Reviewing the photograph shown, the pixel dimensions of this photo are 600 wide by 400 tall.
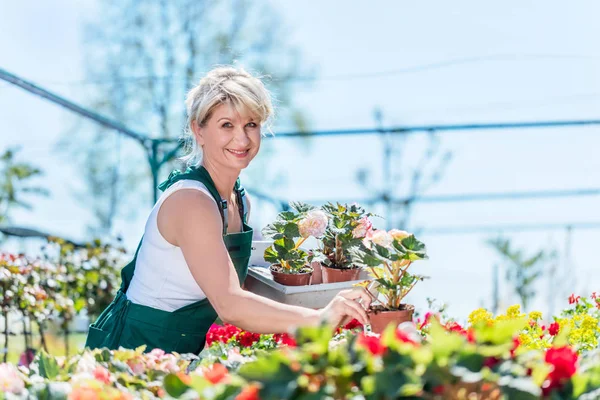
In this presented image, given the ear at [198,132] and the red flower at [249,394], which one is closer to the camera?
the red flower at [249,394]

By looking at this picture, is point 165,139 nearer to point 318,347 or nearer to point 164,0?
point 318,347

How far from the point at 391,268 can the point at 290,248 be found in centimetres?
52

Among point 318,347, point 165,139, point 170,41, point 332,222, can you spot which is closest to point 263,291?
point 332,222

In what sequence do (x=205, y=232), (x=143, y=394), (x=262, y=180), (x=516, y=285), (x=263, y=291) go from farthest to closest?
1. (x=262, y=180)
2. (x=516, y=285)
3. (x=263, y=291)
4. (x=205, y=232)
5. (x=143, y=394)

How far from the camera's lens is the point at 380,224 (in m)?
2.28

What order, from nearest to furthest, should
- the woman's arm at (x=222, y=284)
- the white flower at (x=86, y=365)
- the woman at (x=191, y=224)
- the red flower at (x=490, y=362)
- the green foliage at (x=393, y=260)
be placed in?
the red flower at (x=490, y=362)
the white flower at (x=86, y=365)
the green foliage at (x=393, y=260)
the woman's arm at (x=222, y=284)
the woman at (x=191, y=224)

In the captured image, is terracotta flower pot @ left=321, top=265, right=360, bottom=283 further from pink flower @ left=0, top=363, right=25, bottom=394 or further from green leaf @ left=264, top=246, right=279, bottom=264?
pink flower @ left=0, top=363, right=25, bottom=394

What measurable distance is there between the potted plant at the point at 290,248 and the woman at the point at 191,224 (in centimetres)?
11

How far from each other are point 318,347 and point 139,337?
138 cm

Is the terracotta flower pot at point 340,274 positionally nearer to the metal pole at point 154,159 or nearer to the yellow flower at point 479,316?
the yellow flower at point 479,316

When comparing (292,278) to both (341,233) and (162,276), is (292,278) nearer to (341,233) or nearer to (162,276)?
(341,233)

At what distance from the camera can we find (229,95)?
83.0 inches

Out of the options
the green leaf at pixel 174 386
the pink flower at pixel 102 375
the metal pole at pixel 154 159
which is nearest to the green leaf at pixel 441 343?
the green leaf at pixel 174 386

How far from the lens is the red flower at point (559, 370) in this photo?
961 millimetres
